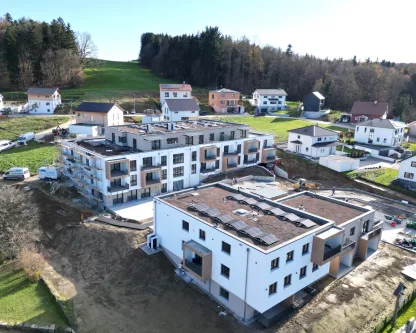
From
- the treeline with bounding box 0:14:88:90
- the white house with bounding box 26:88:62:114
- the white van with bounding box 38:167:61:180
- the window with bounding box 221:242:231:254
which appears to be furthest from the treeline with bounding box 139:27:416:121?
the window with bounding box 221:242:231:254

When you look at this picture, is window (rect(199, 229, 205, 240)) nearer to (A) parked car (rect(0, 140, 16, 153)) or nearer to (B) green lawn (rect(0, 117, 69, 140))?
(A) parked car (rect(0, 140, 16, 153))

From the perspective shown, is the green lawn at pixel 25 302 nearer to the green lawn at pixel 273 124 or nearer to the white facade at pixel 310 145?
the white facade at pixel 310 145

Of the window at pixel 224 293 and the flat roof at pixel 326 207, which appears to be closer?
the window at pixel 224 293

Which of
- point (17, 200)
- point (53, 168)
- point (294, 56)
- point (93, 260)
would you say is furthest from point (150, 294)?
point (294, 56)

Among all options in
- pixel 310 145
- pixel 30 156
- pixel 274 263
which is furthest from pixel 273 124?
pixel 274 263

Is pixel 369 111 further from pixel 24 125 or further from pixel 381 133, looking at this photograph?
pixel 24 125

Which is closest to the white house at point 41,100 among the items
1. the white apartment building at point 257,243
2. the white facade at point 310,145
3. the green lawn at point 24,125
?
the green lawn at point 24,125
